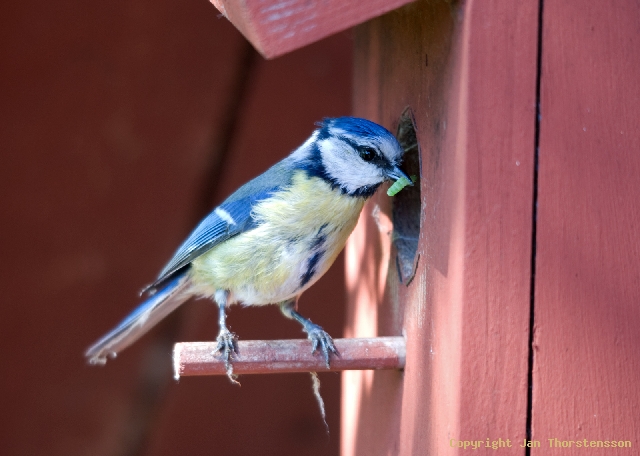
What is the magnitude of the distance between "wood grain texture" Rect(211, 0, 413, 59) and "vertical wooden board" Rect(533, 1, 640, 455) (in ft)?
0.97

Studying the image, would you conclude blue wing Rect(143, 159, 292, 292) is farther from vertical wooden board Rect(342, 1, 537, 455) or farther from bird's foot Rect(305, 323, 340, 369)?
vertical wooden board Rect(342, 1, 537, 455)

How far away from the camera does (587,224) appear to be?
116 centimetres

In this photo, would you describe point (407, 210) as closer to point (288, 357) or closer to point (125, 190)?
point (288, 357)

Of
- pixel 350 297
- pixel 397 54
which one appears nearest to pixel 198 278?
pixel 350 297

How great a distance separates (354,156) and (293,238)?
22cm

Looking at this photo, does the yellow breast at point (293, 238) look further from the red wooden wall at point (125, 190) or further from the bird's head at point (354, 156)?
the red wooden wall at point (125, 190)

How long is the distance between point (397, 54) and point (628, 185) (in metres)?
0.64

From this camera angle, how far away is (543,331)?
46.0 inches

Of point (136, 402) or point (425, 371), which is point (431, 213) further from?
point (136, 402)

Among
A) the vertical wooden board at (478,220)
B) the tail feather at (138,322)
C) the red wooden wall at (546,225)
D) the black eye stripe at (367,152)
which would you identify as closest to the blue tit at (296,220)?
the black eye stripe at (367,152)

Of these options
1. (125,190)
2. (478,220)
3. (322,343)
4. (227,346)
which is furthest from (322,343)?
(125,190)

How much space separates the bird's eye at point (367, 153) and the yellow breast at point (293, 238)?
10 cm

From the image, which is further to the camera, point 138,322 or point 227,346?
point 138,322

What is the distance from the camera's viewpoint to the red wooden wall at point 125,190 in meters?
2.44
